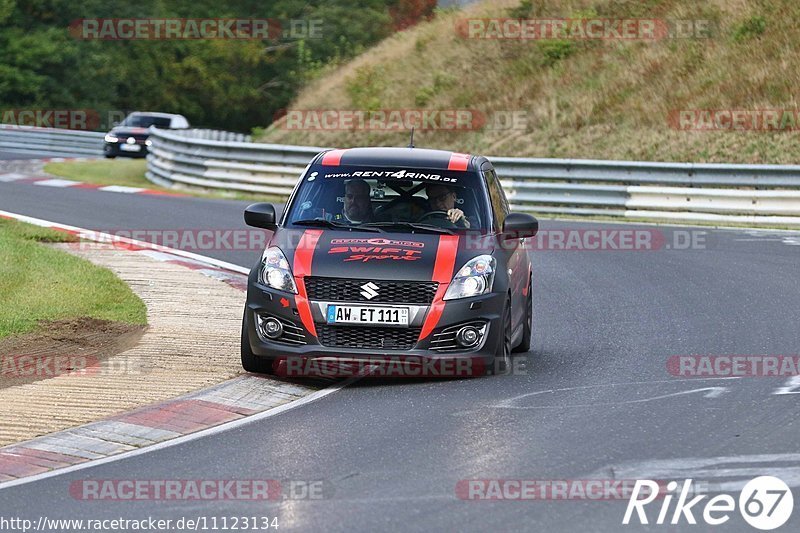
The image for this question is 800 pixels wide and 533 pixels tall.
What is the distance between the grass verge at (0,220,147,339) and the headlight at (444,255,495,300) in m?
3.60

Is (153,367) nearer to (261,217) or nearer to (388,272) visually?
(261,217)

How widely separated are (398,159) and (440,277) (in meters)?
1.70

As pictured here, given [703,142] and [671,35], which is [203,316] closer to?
[703,142]

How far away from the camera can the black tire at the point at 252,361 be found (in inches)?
406

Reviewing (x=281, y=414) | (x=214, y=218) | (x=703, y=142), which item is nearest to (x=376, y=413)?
(x=281, y=414)

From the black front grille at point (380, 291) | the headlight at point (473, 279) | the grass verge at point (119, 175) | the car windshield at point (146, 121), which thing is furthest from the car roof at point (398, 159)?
the car windshield at point (146, 121)

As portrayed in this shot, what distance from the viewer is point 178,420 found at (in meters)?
8.91

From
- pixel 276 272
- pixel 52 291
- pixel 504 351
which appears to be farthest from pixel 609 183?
pixel 276 272

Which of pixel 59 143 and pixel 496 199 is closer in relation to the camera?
pixel 496 199

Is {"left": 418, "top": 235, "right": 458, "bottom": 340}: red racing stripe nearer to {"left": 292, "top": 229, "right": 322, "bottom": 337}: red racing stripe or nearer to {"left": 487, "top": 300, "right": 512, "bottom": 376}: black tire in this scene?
{"left": 487, "top": 300, "right": 512, "bottom": 376}: black tire

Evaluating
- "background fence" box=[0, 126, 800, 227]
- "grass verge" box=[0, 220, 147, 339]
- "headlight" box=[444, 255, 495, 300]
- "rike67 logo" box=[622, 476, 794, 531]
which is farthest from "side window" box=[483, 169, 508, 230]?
"background fence" box=[0, 126, 800, 227]

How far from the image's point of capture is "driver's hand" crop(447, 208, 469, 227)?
434 inches

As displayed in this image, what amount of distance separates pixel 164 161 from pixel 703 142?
452 inches

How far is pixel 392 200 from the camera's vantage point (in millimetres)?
11109
